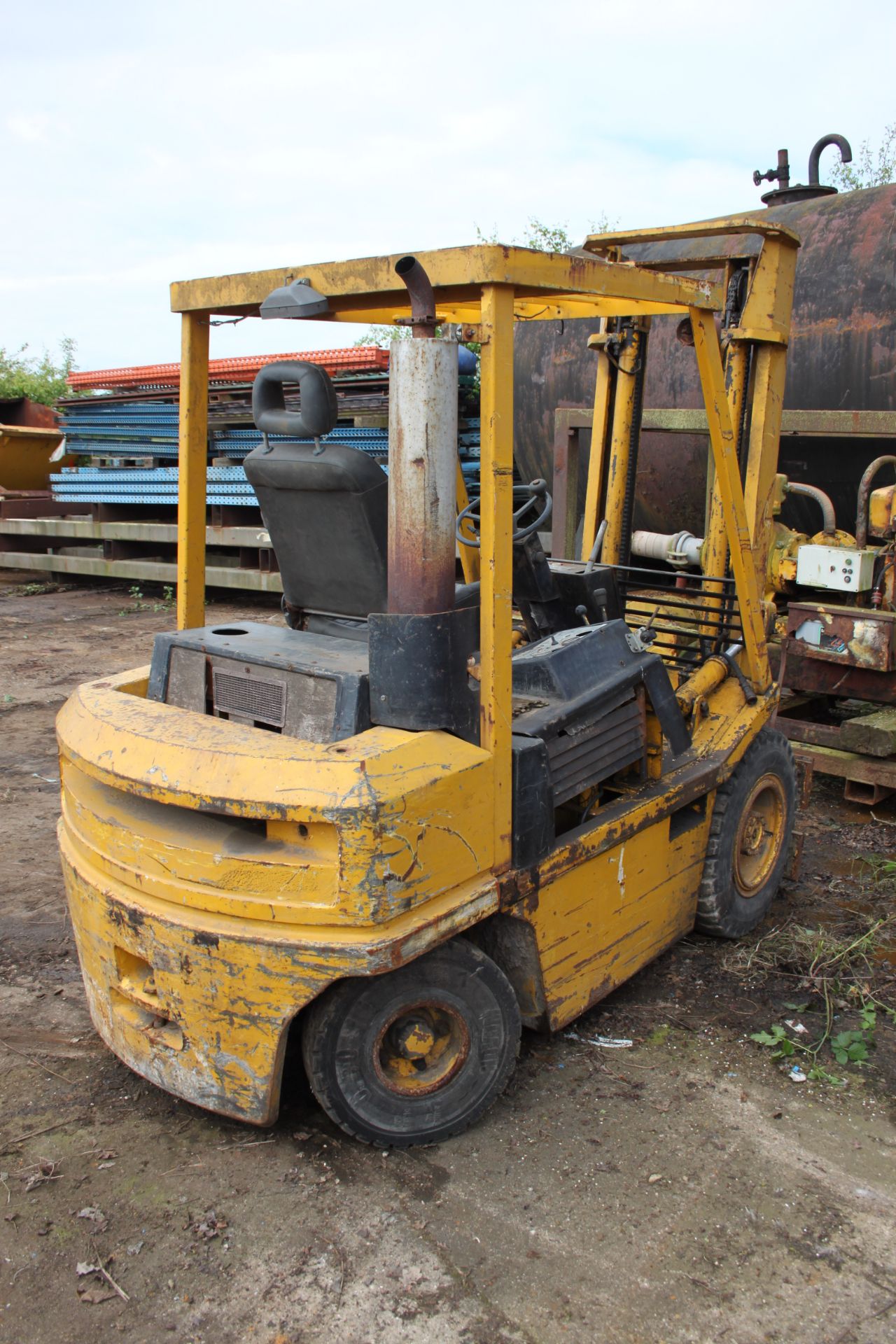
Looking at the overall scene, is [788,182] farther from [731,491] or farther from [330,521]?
[330,521]

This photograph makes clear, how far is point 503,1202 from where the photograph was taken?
Result: 98.1 inches

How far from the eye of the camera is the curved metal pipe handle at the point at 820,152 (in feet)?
18.6

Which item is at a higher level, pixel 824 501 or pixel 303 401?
pixel 303 401

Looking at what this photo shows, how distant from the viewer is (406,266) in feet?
7.61

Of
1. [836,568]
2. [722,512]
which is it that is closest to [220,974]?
[722,512]

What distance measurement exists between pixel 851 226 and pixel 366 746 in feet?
15.1

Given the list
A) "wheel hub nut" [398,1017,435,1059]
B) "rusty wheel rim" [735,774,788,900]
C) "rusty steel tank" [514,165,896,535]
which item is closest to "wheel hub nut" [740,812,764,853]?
"rusty wheel rim" [735,774,788,900]

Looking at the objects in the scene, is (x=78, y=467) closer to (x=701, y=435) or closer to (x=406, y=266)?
(x=701, y=435)

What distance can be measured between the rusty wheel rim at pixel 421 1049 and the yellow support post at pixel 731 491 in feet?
5.63

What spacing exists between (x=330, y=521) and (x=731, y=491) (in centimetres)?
134

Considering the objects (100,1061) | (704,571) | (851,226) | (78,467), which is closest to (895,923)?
(704,571)

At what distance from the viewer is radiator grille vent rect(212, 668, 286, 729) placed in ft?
9.08

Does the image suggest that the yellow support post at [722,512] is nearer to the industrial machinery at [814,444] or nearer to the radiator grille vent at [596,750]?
the industrial machinery at [814,444]

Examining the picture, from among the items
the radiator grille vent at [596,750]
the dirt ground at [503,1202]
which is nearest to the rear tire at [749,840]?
the dirt ground at [503,1202]
